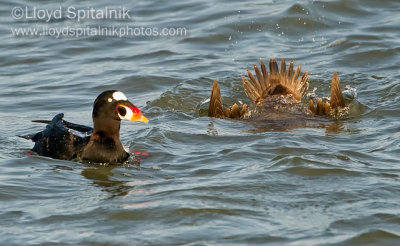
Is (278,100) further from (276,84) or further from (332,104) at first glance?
(332,104)

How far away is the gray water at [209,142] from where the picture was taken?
17.9 feet

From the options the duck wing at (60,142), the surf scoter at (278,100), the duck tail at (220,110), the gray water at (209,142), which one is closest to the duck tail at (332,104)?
the surf scoter at (278,100)

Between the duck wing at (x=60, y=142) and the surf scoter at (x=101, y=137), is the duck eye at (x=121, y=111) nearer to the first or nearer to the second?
the surf scoter at (x=101, y=137)

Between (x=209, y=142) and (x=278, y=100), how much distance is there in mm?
1559

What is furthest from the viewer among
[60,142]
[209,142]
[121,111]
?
[209,142]

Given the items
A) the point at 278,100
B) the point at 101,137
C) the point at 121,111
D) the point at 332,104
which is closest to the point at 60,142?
the point at 101,137

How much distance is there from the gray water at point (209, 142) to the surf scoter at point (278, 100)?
27 cm

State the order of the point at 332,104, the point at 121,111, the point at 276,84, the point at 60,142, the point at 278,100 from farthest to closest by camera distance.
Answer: the point at 276,84
the point at 278,100
the point at 332,104
the point at 60,142
the point at 121,111

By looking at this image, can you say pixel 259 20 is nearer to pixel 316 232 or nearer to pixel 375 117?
pixel 375 117

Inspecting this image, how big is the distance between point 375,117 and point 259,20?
5958 millimetres

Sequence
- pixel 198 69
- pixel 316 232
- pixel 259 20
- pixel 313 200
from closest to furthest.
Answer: pixel 316 232 < pixel 313 200 < pixel 198 69 < pixel 259 20

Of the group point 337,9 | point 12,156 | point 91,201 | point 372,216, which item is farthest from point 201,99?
point 337,9

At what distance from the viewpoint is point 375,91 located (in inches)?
385

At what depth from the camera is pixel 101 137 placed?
7.29 m
